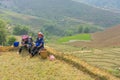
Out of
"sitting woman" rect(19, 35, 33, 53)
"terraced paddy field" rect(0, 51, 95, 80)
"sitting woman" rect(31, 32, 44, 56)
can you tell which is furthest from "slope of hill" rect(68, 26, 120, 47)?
"terraced paddy field" rect(0, 51, 95, 80)

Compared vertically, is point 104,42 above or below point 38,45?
below

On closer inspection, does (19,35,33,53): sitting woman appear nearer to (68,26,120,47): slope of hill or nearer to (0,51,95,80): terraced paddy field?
(0,51,95,80): terraced paddy field

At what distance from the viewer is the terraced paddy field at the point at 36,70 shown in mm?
16844

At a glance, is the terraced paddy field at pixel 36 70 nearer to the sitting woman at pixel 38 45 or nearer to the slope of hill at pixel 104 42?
the sitting woman at pixel 38 45

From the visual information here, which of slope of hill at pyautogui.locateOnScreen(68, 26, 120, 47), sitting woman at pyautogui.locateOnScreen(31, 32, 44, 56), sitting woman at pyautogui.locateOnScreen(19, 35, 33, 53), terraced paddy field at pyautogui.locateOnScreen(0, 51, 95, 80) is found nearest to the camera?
terraced paddy field at pyautogui.locateOnScreen(0, 51, 95, 80)

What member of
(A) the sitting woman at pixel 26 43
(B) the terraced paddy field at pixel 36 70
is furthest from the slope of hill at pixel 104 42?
(B) the terraced paddy field at pixel 36 70

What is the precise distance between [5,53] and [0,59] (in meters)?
1.55

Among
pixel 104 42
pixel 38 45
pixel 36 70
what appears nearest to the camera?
pixel 36 70

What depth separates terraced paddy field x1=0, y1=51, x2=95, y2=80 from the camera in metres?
16.8

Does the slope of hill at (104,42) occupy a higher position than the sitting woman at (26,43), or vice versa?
the sitting woman at (26,43)

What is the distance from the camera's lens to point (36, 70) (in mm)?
17906

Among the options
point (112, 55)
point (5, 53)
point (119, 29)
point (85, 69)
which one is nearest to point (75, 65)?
point (85, 69)

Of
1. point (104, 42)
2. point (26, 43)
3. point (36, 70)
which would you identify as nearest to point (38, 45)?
point (26, 43)

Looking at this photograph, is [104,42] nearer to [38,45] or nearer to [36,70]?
[38,45]
